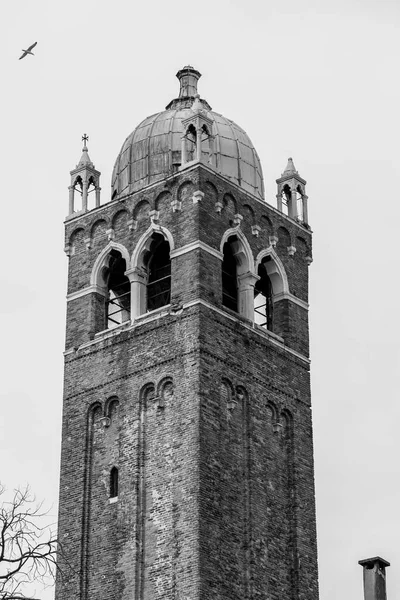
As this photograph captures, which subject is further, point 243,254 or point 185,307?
point 243,254

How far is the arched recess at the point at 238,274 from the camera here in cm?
5172

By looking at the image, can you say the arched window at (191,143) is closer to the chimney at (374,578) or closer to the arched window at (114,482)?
the arched window at (114,482)

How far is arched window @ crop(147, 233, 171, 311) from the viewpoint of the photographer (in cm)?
5206

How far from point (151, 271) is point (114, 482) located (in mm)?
7563

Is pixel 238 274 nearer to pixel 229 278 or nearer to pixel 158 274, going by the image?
pixel 229 278

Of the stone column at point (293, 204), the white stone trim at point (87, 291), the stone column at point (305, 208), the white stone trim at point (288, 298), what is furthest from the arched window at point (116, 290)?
the stone column at point (305, 208)

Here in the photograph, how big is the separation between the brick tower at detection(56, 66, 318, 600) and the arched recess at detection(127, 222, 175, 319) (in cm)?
6

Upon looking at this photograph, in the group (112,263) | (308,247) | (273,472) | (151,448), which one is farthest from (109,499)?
(308,247)

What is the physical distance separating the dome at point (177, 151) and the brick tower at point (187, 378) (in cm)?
6

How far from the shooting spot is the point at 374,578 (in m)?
43.2

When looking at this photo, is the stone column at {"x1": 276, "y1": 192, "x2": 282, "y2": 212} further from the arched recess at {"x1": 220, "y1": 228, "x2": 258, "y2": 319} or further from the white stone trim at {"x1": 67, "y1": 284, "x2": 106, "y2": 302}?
the white stone trim at {"x1": 67, "y1": 284, "x2": 106, "y2": 302}

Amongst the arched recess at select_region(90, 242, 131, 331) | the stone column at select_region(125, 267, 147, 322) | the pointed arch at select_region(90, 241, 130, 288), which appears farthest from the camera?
the pointed arch at select_region(90, 241, 130, 288)

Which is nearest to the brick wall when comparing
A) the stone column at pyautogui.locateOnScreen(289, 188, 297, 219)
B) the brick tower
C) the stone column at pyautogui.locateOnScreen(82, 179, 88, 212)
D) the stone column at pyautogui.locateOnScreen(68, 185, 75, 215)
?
the brick tower

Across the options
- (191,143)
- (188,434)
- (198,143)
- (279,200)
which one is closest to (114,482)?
(188,434)
